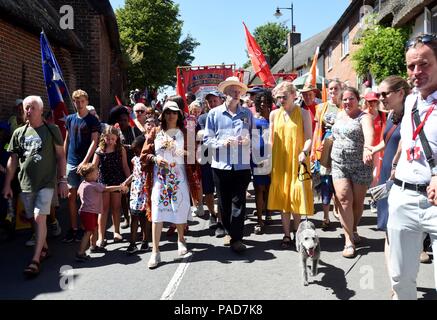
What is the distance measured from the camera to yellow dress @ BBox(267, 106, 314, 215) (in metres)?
5.46

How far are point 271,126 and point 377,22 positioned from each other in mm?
12392

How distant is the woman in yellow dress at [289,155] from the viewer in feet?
17.9

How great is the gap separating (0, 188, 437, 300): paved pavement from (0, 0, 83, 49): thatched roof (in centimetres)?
493

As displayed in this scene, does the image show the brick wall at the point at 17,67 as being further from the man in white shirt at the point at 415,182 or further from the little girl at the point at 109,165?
the man in white shirt at the point at 415,182

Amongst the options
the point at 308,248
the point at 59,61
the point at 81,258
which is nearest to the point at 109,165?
the point at 81,258

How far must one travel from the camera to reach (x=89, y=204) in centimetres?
537

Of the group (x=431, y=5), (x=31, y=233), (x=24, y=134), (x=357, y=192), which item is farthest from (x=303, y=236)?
(x=431, y=5)

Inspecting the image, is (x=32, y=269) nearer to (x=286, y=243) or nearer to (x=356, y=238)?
(x=286, y=243)

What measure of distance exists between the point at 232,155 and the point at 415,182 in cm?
286

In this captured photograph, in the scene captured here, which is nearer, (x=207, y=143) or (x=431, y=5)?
(x=207, y=143)

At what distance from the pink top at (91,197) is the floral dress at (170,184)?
0.74 metres

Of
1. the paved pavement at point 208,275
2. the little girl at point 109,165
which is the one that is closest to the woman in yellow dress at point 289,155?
the paved pavement at point 208,275
